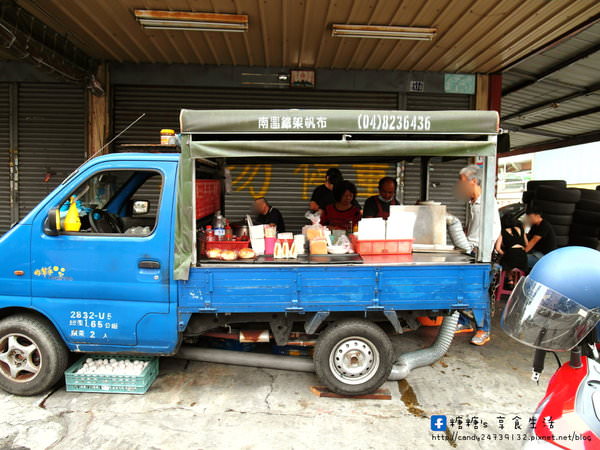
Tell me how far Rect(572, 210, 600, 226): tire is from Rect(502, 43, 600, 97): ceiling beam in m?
2.93

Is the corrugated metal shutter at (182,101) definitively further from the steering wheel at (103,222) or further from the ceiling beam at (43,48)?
the steering wheel at (103,222)

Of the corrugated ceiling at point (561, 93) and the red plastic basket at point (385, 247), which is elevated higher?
the corrugated ceiling at point (561, 93)

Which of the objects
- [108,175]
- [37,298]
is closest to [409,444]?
[37,298]

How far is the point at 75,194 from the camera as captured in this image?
3709 mm

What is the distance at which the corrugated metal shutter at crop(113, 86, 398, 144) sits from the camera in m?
7.80

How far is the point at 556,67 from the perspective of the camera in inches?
320

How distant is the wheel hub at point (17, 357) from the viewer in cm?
360

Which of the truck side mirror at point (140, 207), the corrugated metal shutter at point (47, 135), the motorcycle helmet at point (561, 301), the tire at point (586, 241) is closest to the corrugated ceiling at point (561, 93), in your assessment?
the tire at point (586, 241)

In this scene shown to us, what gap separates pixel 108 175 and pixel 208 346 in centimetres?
209

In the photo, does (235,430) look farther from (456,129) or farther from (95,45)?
(95,45)

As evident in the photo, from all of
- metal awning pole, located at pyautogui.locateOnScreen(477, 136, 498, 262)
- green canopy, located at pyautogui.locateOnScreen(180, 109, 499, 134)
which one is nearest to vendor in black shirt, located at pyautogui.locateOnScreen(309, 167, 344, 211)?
green canopy, located at pyautogui.locateOnScreen(180, 109, 499, 134)

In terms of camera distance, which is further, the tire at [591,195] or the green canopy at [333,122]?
the tire at [591,195]

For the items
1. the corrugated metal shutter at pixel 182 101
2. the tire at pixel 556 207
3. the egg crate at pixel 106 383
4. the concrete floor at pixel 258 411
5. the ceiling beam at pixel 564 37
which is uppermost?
the ceiling beam at pixel 564 37

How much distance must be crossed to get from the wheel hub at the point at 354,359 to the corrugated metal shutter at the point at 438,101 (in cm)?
596
